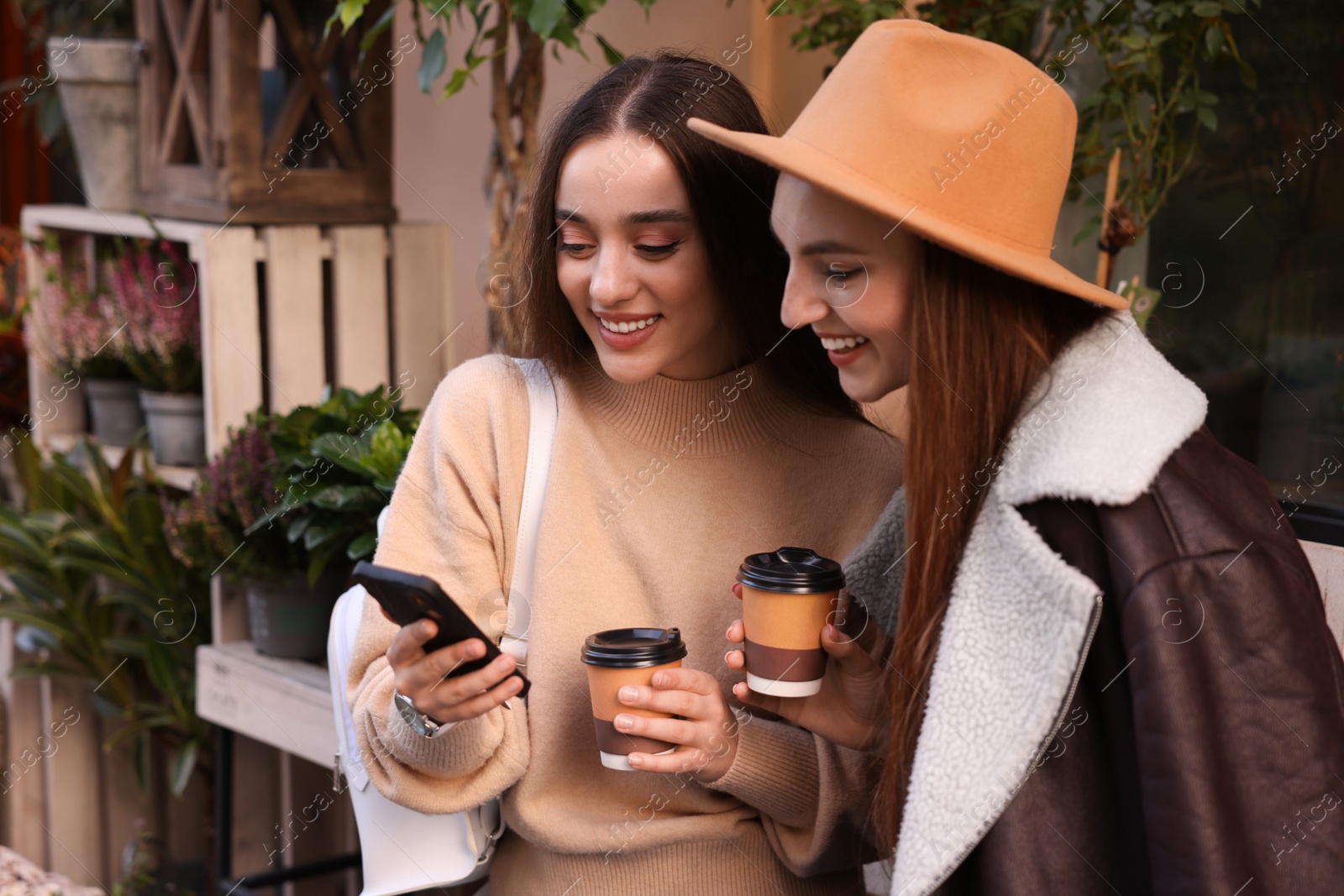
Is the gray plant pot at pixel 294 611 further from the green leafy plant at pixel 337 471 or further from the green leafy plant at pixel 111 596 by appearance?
the green leafy plant at pixel 111 596

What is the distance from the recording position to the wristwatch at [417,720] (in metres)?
1.19

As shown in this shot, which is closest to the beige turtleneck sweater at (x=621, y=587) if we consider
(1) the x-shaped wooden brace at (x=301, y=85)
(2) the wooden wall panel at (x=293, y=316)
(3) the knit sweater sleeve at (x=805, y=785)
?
(3) the knit sweater sleeve at (x=805, y=785)

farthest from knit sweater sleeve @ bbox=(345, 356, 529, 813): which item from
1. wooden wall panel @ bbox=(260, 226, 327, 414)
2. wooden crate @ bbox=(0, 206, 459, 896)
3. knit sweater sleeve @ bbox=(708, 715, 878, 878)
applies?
wooden wall panel @ bbox=(260, 226, 327, 414)

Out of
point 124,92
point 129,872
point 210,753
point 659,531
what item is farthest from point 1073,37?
point 129,872

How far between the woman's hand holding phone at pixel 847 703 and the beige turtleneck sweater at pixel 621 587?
0.12 feet

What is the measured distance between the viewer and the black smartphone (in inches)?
39.5

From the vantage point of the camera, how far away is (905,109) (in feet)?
3.33

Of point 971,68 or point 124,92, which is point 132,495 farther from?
point 971,68

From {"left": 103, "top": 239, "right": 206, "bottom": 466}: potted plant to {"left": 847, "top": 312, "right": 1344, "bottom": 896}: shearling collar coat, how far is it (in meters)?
1.84

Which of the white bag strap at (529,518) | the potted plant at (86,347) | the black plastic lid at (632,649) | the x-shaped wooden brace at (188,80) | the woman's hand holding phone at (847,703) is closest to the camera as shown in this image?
the black plastic lid at (632,649)

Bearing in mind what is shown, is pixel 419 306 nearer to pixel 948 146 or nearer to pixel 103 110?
pixel 103 110

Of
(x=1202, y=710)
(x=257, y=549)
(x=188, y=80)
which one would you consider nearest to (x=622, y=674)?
(x=1202, y=710)

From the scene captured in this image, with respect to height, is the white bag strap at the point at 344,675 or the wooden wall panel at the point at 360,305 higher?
the wooden wall panel at the point at 360,305

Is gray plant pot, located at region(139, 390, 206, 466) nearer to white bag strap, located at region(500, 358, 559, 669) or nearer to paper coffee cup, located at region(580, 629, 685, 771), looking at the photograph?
white bag strap, located at region(500, 358, 559, 669)
